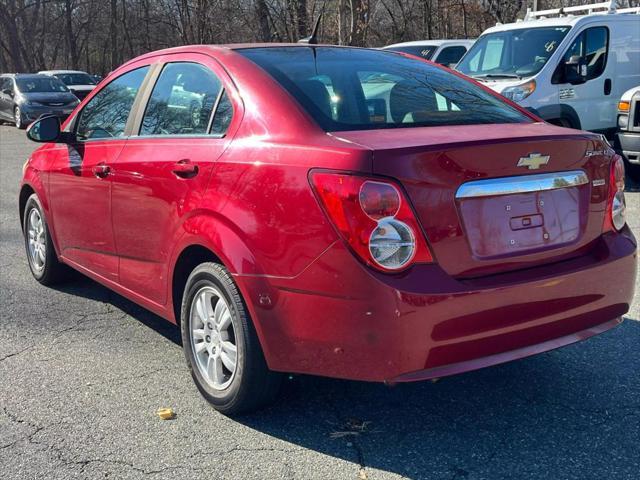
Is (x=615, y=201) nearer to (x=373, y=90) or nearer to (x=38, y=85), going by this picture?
(x=373, y=90)

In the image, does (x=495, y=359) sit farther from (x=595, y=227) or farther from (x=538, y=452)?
(x=595, y=227)

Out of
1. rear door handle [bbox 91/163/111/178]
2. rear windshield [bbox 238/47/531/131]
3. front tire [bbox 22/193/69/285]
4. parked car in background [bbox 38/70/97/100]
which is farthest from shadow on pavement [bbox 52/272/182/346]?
parked car in background [bbox 38/70/97/100]

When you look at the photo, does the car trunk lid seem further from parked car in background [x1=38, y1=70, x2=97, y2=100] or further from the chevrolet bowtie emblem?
parked car in background [x1=38, y1=70, x2=97, y2=100]

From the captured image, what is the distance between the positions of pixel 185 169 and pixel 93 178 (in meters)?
1.12

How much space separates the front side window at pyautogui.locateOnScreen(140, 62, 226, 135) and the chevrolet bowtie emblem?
4.46 feet

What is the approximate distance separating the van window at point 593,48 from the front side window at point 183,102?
23.2 ft

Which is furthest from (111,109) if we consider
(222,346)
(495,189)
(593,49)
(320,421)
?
(593,49)

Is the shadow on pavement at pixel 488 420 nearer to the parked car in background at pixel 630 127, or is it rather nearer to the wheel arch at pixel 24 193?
the wheel arch at pixel 24 193

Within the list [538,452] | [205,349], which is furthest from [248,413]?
[538,452]

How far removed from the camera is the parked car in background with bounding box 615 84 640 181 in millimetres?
8695

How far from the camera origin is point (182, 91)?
3.95 metres

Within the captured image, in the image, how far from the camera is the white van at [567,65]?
9383 millimetres

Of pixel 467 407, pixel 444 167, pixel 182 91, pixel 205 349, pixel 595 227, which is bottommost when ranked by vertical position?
pixel 467 407

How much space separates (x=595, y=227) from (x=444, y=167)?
865 mm
